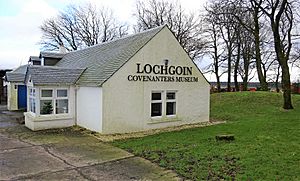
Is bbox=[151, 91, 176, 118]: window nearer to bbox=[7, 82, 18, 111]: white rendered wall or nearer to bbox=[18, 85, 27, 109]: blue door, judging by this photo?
bbox=[18, 85, 27, 109]: blue door

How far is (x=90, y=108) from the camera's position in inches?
543

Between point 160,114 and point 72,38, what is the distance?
36045mm

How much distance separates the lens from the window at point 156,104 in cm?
1460

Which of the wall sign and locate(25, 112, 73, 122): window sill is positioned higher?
the wall sign

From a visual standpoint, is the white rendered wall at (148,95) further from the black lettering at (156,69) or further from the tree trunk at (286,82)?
the tree trunk at (286,82)

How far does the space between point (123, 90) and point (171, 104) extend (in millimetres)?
3317

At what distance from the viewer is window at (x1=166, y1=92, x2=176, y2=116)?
15.2 meters

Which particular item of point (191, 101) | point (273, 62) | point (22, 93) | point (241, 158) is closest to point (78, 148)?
point (241, 158)

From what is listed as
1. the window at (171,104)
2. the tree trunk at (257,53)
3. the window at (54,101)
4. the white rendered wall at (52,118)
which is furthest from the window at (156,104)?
the tree trunk at (257,53)

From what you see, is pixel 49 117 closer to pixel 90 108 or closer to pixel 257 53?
pixel 90 108

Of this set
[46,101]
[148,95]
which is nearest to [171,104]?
[148,95]

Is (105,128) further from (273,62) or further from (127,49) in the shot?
(273,62)

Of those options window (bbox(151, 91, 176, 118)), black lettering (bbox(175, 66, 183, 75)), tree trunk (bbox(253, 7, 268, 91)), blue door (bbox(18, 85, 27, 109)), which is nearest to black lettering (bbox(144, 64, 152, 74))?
window (bbox(151, 91, 176, 118))

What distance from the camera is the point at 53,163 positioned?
8141 mm
